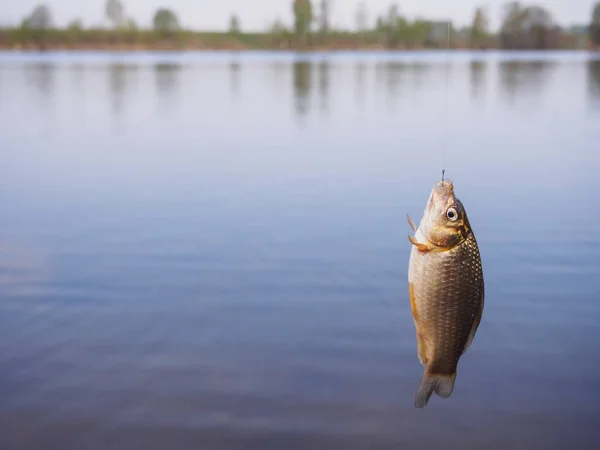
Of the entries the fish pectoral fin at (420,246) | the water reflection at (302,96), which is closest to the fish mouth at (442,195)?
the fish pectoral fin at (420,246)

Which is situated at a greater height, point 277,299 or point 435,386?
point 435,386

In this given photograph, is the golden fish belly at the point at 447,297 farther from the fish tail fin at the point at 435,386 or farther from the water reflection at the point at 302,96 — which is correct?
the water reflection at the point at 302,96

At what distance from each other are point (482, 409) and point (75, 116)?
1042 inches

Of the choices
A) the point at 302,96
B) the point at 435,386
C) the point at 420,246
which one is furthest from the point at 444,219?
the point at 302,96

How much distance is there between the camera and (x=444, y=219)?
3.52 meters

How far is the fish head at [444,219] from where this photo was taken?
11.6 feet

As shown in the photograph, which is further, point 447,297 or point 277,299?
point 277,299

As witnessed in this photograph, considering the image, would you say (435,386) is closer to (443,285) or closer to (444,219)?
(443,285)

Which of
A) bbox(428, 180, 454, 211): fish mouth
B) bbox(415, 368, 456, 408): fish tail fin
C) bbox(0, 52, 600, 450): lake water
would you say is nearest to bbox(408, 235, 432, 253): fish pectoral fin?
bbox(428, 180, 454, 211): fish mouth

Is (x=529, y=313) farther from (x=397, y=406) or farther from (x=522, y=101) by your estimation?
(x=522, y=101)

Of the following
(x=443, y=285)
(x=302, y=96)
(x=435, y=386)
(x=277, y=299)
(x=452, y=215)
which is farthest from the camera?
(x=302, y=96)

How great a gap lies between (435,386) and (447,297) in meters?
0.43

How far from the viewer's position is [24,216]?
44.9 ft

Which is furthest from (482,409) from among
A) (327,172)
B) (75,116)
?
(75,116)
